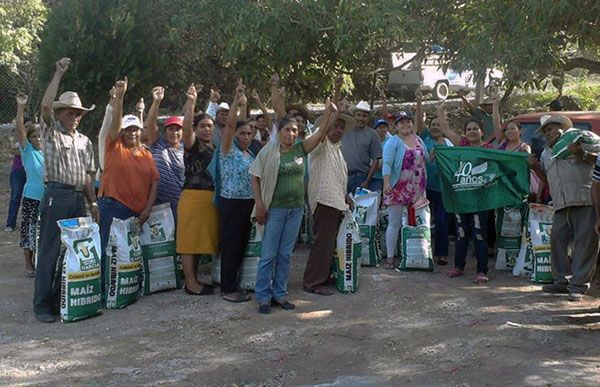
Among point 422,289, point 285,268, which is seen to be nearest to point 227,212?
point 285,268

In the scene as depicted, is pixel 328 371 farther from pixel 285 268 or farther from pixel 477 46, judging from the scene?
pixel 477 46

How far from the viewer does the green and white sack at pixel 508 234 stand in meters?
8.10

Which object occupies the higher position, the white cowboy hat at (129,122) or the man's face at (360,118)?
the man's face at (360,118)

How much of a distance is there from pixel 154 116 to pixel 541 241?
389 centimetres

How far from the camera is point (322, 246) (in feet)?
24.4

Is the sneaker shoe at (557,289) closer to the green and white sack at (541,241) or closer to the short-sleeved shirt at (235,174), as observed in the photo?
the green and white sack at (541,241)

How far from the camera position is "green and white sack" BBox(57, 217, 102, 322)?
6.51 meters

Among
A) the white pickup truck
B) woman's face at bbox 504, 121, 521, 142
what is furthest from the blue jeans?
the white pickup truck

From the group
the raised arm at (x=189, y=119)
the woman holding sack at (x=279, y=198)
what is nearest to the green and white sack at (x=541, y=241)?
the woman holding sack at (x=279, y=198)

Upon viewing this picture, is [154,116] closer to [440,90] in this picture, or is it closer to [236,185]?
[236,185]

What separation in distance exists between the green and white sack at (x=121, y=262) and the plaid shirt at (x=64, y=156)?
1.66 ft

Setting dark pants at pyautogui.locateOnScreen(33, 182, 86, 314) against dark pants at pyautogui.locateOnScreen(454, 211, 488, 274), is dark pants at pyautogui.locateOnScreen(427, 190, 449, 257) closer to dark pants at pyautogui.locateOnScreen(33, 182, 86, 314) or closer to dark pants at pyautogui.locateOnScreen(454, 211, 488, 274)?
dark pants at pyautogui.locateOnScreen(454, 211, 488, 274)

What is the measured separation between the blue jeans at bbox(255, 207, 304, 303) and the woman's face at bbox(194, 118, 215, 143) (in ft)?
3.24

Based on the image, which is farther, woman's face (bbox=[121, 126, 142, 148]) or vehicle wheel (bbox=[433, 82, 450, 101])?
vehicle wheel (bbox=[433, 82, 450, 101])
